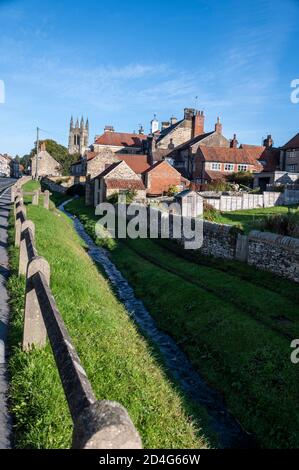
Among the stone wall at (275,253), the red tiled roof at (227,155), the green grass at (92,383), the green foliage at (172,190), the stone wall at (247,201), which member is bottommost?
the green grass at (92,383)

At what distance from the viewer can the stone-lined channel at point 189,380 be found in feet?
26.3

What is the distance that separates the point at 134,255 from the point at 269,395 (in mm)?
13924

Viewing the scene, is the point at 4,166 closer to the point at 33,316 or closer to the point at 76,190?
the point at 76,190

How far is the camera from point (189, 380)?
32.8 feet

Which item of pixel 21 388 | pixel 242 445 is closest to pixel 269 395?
pixel 242 445

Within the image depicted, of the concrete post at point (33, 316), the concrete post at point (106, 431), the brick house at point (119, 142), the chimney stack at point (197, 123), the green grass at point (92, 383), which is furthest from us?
the brick house at point (119, 142)

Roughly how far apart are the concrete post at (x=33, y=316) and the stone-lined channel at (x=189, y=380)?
4391mm

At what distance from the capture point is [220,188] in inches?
1742

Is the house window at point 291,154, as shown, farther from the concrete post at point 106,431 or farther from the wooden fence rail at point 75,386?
the concrete post at point 106,431

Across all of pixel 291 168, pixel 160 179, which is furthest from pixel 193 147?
pixel 160 179

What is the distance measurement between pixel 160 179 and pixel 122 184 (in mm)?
8172

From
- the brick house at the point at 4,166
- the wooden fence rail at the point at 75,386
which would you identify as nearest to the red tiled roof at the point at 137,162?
the wooden fence rail at the point at 75,386

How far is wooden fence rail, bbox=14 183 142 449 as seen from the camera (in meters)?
2.47

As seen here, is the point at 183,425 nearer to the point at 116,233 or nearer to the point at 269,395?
the point at 269,395
